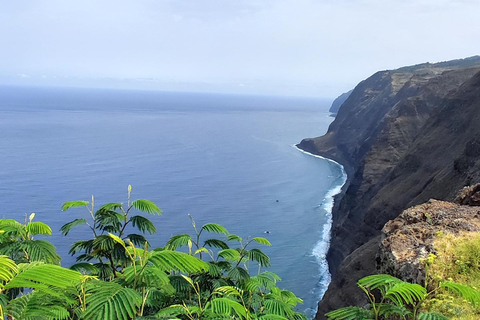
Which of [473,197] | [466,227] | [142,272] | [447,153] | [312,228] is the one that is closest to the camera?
[142,272]

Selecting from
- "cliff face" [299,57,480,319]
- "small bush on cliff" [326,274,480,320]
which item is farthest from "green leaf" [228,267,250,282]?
"cliff face" [299,57,480,319]

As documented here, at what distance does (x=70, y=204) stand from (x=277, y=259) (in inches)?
2065

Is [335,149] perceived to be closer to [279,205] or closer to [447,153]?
[279,205]

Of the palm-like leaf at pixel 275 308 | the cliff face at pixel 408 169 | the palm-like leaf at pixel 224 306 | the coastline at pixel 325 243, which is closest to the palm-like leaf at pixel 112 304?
the palm-like leaf at pixel 224 306

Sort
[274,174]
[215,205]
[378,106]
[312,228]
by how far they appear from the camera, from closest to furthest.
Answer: [312,228] < [215,205] < [274,174] < [378,106]

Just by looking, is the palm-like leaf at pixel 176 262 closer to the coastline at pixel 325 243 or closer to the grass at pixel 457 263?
the grass at pixel 457 263

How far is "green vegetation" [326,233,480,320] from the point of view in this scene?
437cm

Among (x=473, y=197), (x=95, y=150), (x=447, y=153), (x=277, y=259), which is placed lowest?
(x=277, y=259)

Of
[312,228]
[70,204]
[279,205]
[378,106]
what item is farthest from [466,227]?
[378,106]

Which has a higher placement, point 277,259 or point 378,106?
point 378,106

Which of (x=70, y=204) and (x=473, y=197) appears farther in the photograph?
(x=473, y=197)

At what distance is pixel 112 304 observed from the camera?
12.7 ft

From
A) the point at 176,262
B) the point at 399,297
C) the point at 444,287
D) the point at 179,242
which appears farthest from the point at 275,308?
the point at 444,287

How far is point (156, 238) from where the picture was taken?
5694 centimetres
